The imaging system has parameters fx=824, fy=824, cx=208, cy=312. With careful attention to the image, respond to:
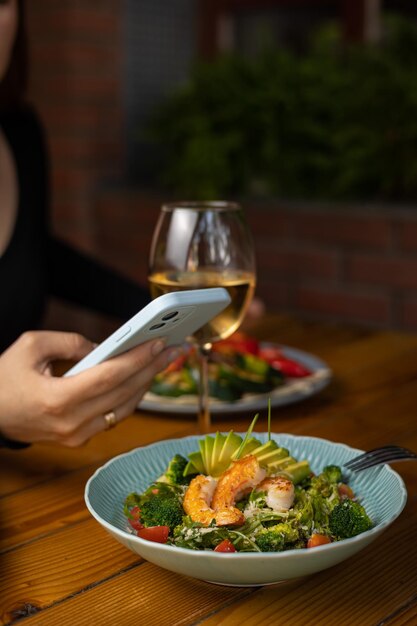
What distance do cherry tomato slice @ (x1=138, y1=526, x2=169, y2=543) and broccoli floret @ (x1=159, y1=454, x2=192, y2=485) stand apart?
9 cm

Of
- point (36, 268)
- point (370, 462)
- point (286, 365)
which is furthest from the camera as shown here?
point (36, 268)

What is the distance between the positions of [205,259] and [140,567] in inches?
15.4

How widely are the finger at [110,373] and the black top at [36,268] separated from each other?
0.90 metres

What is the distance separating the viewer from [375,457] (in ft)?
2.87

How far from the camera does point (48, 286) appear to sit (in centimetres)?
206

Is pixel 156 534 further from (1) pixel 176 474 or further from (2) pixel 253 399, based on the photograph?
(2) pixel 253 399

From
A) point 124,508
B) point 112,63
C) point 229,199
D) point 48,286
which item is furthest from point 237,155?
point 124,508

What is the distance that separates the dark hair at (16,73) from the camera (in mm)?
1899

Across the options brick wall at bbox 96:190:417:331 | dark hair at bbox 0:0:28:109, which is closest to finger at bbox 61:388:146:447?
dark hair at bbox 0:0:28:109

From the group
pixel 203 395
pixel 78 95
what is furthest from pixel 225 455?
pixel 78 95

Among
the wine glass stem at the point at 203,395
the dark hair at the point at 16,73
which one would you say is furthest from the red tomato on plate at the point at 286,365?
the dark hair at the point at 16,73

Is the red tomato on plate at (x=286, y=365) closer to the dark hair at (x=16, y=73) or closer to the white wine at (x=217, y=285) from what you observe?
the white wine at (x=217, y=285)

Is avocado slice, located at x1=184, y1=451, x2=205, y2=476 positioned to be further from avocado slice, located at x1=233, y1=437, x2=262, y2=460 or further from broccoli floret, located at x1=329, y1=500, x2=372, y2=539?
broccoli floret, located at x1=329, y1=500, x2=372, y2=539

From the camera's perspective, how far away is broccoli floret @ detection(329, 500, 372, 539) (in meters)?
0.72
